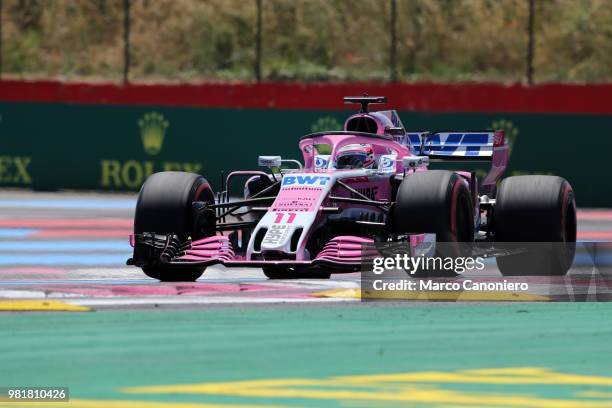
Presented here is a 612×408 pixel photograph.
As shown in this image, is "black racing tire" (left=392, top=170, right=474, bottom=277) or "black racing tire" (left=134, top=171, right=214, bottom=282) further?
"black racing tire" (left=134, top=171, right=214, bottom=282)

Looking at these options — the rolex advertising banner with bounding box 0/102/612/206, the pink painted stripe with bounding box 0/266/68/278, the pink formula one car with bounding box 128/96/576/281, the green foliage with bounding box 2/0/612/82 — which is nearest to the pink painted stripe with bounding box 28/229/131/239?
the pink painted stripe with bounding box 0/266/68/278

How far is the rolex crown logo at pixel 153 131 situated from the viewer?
27016 millimetres

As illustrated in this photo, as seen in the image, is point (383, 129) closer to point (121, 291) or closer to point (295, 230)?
point (295, 230)

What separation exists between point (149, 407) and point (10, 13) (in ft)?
85.3

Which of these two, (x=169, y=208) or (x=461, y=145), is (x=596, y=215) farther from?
(x=169, y=208)

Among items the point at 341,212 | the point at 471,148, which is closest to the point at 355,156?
the point at 341,212

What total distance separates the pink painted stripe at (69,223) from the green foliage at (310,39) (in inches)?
330

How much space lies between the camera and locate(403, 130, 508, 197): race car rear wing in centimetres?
1585

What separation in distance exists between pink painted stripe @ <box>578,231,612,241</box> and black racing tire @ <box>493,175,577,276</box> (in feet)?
17.5

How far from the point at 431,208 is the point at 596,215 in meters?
11.0

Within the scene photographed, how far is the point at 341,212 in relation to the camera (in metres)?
13.8

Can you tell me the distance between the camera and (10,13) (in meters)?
33.3

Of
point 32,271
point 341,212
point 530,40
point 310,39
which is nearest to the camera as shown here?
point 341,212

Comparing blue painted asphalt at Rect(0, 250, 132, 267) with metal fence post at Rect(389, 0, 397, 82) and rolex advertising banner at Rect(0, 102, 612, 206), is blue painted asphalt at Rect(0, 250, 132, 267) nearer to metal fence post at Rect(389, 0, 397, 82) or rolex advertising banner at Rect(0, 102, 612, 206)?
rolex advertising banner at Rect(0, 102, 612, 206)
